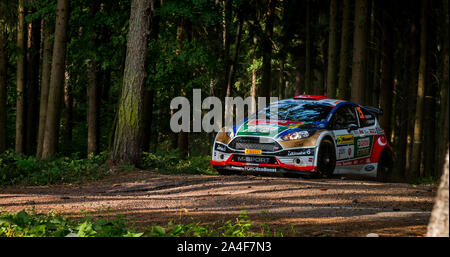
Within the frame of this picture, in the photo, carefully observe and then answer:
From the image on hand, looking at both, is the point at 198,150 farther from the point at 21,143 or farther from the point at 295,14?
the point at 21,143

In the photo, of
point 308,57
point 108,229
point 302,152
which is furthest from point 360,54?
point 108,229

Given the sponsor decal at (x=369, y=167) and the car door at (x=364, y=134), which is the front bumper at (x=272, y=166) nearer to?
the car door at (x=364, y=134)

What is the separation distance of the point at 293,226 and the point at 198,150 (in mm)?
44806

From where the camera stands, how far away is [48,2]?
18.8 m

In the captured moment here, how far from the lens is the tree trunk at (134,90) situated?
41.4 ft

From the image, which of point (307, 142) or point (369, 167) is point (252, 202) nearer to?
point (307, 142)

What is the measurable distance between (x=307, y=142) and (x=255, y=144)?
105 centimetres

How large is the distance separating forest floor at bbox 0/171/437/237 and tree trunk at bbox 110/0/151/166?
1.52m

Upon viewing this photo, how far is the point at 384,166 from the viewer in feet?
41.6

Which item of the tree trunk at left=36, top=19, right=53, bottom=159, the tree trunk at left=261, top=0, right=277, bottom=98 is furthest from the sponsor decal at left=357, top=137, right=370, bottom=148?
the tree trunk at left=261, top=0, right=277, bottom=98

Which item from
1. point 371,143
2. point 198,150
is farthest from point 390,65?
point 198,150

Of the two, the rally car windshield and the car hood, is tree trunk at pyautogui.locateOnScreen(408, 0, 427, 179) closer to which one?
the rally car windshield

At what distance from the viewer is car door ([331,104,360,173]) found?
37.0 ft

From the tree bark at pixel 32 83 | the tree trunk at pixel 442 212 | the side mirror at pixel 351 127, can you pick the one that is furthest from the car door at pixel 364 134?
the tree bark at pixel 32 83
